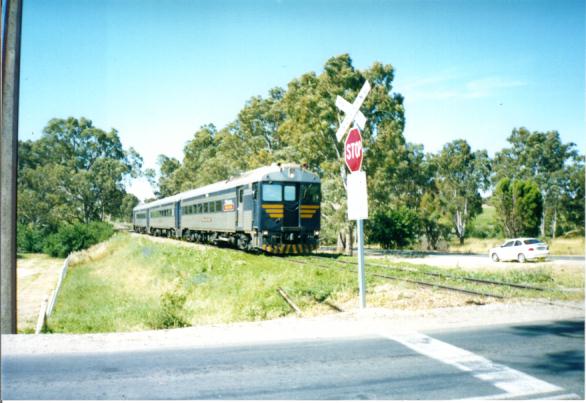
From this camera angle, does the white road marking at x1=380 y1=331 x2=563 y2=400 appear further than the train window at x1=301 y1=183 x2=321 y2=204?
No

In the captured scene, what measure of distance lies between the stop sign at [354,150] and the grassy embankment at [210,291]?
9.70ft

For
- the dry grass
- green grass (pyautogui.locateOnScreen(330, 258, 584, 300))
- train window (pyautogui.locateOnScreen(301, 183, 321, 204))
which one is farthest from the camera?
the dry grass

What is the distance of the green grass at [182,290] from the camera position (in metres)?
8.88

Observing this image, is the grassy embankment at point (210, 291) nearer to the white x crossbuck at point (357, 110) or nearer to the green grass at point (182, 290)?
the green grass at point (182, 290)

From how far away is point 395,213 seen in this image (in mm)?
20797

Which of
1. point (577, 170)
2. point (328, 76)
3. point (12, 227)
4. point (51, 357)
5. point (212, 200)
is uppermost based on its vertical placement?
point (328, 76)

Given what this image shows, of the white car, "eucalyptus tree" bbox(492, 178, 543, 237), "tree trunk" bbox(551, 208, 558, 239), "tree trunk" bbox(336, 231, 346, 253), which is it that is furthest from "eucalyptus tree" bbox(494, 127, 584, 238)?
"tree trunk" bbox(336, 231, 346, 253)

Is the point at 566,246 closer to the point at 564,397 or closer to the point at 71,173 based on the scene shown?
the point at 564,397

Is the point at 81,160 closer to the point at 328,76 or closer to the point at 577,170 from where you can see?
the point at 328,76

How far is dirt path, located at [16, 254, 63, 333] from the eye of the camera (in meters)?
9.45

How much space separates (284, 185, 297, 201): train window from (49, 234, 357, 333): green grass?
96.1 inches

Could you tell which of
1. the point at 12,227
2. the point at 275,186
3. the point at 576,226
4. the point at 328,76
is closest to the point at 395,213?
the point at 275,186

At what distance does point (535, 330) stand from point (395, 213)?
14.6 m

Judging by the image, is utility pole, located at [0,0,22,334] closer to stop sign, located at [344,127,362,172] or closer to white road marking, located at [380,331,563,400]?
stop sign, located at [344,127,362,172]
